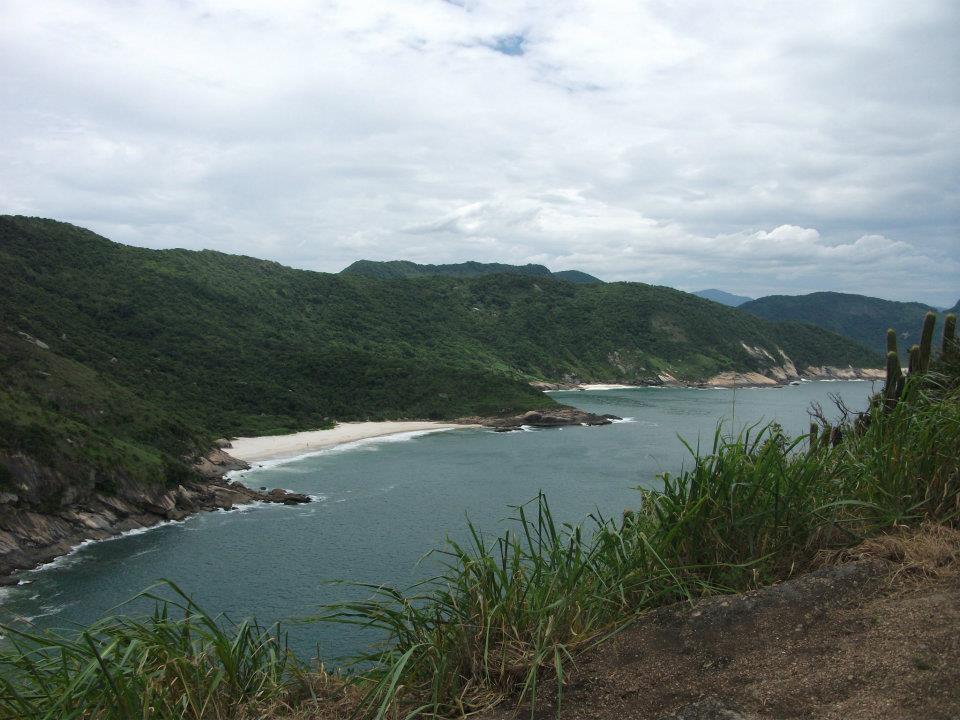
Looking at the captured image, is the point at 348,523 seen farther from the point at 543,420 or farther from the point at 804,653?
the point at 543,420

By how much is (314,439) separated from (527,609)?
5572 cm

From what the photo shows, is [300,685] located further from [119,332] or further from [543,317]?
[543,317]

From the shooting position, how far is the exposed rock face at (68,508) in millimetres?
25469

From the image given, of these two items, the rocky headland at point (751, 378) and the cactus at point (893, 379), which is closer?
the cactus at point (893, 379)

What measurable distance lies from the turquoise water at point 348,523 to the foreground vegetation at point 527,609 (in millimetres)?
2179

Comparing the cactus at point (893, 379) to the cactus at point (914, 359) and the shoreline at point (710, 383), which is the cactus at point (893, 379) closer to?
the cactus at point (914, 359)

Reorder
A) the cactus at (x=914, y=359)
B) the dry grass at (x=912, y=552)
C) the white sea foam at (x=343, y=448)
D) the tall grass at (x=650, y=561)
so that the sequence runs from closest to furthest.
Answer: the tall grass at (x=650, y=561) → the dry grass at (x=912, y=552) → the cactus at (x=914, y=359) → the white sea foam at (x=343, y=448)

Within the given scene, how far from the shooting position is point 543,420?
66312mm

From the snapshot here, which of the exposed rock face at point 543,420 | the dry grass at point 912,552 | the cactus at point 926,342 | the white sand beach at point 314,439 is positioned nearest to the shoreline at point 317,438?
the white sand beach at point 314,439

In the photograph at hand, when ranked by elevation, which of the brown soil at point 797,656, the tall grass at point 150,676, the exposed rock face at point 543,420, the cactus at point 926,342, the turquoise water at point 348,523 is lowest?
the turquoise water at point 348,523

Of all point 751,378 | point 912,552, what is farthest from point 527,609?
point 751,378

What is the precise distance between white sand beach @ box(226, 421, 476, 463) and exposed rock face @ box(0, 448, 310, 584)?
1424cm

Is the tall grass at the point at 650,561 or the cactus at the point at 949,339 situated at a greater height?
the cactus at the point at 949,339

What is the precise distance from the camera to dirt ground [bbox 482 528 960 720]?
2627mm
